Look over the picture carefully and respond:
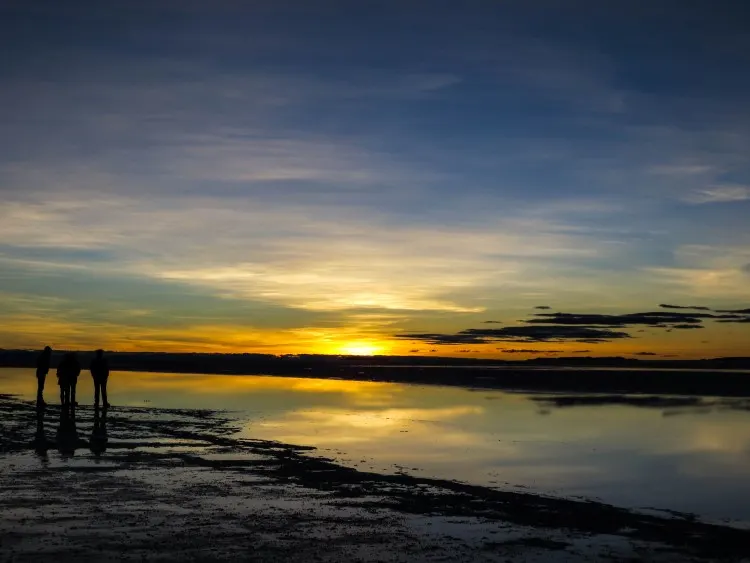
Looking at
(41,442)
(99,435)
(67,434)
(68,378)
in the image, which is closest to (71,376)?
(68,378)

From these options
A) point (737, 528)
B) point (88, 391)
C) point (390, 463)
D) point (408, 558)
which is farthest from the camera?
point (88, 391)

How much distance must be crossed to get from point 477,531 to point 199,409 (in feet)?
80.6

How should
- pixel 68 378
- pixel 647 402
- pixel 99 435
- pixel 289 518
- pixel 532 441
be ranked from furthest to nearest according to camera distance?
pixel 647 402 < pixel 68 378 < pixel 532 441 < pixel 99 435 < pixel 289 518

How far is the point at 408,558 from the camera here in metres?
11.3

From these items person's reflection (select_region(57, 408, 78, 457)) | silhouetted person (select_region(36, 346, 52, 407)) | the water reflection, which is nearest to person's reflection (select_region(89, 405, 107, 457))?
the water reflection

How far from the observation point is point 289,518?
44.9 feet

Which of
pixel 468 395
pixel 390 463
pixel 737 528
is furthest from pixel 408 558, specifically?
pixel 468 395

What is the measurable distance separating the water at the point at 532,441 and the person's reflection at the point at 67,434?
5611mm

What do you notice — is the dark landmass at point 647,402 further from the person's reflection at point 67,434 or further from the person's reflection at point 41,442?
the person's reflection at point 41,442

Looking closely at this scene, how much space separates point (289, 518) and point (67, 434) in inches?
550

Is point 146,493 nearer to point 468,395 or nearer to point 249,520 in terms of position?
point 249,520

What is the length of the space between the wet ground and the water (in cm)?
146

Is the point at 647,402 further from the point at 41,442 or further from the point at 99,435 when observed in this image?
the point at 41,442

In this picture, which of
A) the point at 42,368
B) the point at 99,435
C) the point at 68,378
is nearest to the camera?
the point at 99,435
